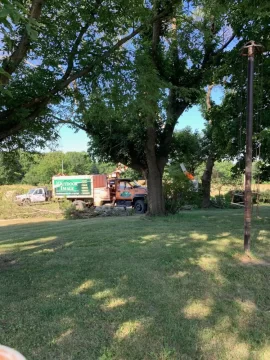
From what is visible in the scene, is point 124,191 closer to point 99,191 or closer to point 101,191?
point 101,191

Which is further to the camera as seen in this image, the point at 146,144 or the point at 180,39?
the point at 146,144

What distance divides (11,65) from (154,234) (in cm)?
546

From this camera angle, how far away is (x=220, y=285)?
492cm

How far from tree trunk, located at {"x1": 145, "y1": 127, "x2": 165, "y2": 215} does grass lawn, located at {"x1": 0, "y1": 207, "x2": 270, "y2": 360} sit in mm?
8414

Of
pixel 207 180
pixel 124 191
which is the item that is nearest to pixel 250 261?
pixel 207 180

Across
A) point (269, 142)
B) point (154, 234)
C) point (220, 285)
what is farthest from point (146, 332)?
point (269, 142)

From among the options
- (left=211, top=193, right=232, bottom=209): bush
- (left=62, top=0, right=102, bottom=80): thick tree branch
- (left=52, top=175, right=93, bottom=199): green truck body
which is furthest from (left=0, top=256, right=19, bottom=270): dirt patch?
(left=52, top=175, right=93, bottom=199): green truck body

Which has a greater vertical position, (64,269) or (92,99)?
(92,99)

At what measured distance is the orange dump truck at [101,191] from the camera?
2618 cm

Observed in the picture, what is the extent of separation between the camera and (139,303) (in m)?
4.30

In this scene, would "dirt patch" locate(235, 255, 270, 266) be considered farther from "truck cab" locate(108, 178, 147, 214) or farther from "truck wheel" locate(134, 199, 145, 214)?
"truck cab" locate(108, 178, 147, 214)

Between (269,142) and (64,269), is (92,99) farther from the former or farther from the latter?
(269,142)

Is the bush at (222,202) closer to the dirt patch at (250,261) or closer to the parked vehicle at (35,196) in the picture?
the parked vehicle at (35,196)

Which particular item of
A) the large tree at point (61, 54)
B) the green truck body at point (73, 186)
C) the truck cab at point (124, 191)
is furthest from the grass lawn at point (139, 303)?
Result: the green truck body at point (73, 186)
